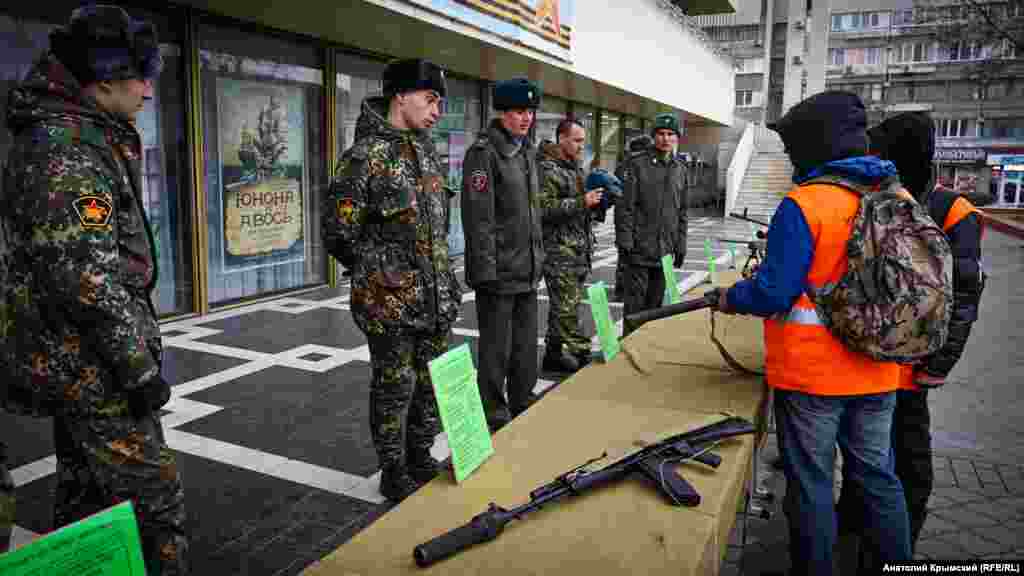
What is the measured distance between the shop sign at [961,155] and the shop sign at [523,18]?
38.2 m

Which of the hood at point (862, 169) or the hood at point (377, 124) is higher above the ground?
the hood at point (377, 124)

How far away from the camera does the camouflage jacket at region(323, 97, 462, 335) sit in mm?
2881

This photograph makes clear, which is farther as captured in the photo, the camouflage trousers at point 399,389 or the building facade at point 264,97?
the building facade at point 264,97

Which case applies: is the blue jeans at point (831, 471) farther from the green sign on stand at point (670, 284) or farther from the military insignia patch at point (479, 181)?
the green sign on stand at point (670, 284)

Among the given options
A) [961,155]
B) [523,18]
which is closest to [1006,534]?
[523,18]

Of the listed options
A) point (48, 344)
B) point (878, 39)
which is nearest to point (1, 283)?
point (48, 344)

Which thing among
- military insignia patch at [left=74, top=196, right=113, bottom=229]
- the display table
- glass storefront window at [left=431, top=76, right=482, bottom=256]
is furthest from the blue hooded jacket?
glass storefront window at [left=431, top=76, right=482, bottom=256]

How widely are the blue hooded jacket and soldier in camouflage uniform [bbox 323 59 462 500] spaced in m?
1.42

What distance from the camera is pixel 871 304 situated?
2049mm

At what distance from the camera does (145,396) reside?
6.30 feet

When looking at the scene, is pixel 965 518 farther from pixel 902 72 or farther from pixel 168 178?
pixel 902 72

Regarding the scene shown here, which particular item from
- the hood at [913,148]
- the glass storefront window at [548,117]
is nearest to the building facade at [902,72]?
the glass storefront window at [548,117]

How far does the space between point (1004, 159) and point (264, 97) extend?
43644mm

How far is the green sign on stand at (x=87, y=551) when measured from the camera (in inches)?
41.3
